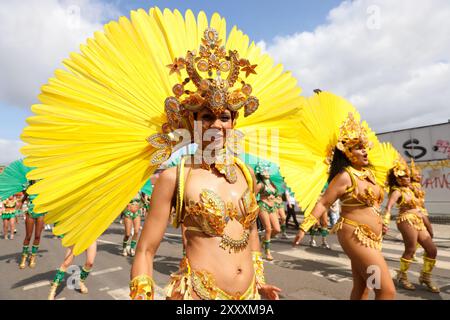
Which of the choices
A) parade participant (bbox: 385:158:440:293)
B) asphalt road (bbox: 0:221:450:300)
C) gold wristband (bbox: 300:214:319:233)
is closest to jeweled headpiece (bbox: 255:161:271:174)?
asphalt road (bbox: 0:221:450:300)

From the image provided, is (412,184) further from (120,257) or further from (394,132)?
(394,132)

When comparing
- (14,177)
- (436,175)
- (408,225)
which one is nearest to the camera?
(408,225)

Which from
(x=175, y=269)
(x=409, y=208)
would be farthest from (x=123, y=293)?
(x=409, y=208)

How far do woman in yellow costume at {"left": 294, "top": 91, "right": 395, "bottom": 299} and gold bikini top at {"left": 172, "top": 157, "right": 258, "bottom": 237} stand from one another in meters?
1.34

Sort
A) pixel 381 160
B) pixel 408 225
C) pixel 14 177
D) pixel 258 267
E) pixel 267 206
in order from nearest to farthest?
pixel 258 267, pixel 381 160, pixel 408 225, pixel 14 177, pixel 267 206

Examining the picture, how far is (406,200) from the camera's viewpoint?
546cm

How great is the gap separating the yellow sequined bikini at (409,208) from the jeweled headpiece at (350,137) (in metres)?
2.30

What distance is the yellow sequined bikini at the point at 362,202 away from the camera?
128 inches

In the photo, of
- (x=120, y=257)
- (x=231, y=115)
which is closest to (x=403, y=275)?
(x=231, y=115)

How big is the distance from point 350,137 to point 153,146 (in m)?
2.49

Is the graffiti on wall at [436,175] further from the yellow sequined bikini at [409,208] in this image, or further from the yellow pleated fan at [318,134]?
the yellow pleated fan at [318,134]

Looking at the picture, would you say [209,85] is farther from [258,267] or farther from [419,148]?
[419,148]

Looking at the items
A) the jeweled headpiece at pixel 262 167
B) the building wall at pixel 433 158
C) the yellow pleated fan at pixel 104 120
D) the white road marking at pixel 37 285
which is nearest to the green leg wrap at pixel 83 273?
the white road marking at pixel 37 285

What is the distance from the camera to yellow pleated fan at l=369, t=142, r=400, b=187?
474 centimetres
